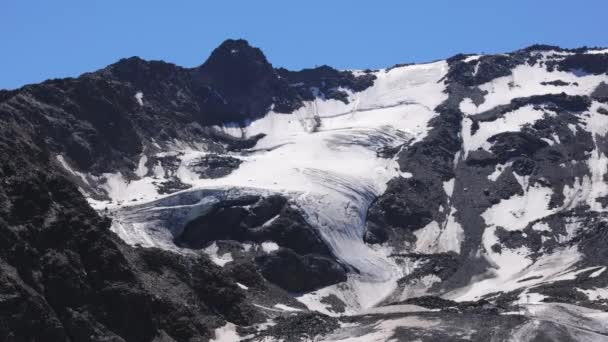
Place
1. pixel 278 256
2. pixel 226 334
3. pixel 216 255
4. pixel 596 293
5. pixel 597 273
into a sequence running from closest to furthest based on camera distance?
pixel 226 334, pixel 596 293, pixel 597 273, pixel 278 256, pixel 216 255

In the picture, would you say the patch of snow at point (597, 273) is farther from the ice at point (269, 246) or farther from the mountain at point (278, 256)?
the ice at point (269, 246)

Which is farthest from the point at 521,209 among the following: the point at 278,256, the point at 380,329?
the point at 380,329

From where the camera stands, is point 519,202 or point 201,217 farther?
point 519,202

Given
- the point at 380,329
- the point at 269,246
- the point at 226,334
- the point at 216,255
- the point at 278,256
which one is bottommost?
the point at 380,329

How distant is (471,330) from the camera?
87.7 meters

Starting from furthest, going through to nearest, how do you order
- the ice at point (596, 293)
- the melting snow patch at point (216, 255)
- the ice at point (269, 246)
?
the ice at point (269, 246) < the melting snow patch at point (216, 255) < the ice at point (596, 293)

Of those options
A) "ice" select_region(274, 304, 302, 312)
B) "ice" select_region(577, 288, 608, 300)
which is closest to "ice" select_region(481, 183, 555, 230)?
"ice" select_region(577, 288, 608, 300)

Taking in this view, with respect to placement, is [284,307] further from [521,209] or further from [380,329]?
[521,209]

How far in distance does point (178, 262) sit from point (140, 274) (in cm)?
1317

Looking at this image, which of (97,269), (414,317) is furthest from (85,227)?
(414,317)

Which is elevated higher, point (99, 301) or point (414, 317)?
point (99, 301)

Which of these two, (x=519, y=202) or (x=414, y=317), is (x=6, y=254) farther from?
(x=519, y=202)

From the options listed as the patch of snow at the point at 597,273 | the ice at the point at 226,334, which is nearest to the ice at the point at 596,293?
the patch of snow at the point at 597,273

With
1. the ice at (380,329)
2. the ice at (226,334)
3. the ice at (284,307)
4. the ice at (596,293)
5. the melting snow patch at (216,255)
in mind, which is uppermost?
the melting snow patch at (216,255)
